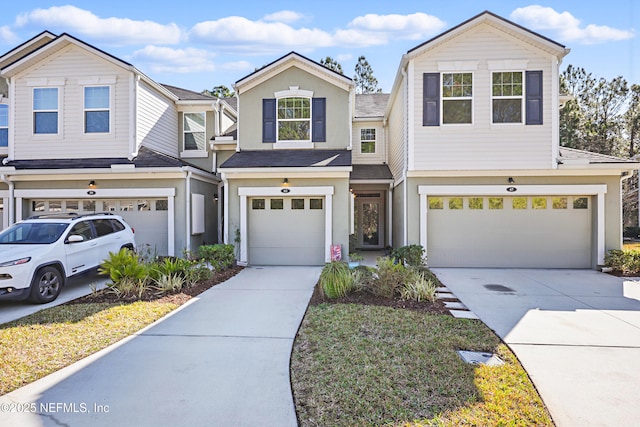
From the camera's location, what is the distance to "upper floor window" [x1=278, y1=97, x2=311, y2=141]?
11.6 m

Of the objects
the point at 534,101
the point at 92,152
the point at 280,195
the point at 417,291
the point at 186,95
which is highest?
the point at 186,95

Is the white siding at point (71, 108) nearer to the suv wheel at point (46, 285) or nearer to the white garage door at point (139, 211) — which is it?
the white garage door at point (139, 211)

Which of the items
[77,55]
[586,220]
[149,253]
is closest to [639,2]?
[586,220]

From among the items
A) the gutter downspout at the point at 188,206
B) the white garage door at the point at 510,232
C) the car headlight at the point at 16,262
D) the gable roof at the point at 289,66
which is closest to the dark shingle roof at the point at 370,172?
the white garage door at the point at 510,232

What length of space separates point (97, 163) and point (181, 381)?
32.8 ft

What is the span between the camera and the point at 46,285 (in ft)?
21.8

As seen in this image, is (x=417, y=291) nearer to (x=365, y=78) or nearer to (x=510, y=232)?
(x=510, y=232)

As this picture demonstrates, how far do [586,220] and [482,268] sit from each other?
3273 mm

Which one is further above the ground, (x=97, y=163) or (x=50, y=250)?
(x=97, y=163)

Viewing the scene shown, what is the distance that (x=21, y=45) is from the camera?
12664 mm

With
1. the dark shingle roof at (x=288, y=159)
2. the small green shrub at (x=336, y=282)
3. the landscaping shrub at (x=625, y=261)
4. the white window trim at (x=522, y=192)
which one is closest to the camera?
the small green shrub at (x=336, y=282)

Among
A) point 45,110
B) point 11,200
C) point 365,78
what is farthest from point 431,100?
point 365,78

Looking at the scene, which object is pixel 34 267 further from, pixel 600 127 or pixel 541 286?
pixel 600 127

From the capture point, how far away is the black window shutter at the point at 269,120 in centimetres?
1156
